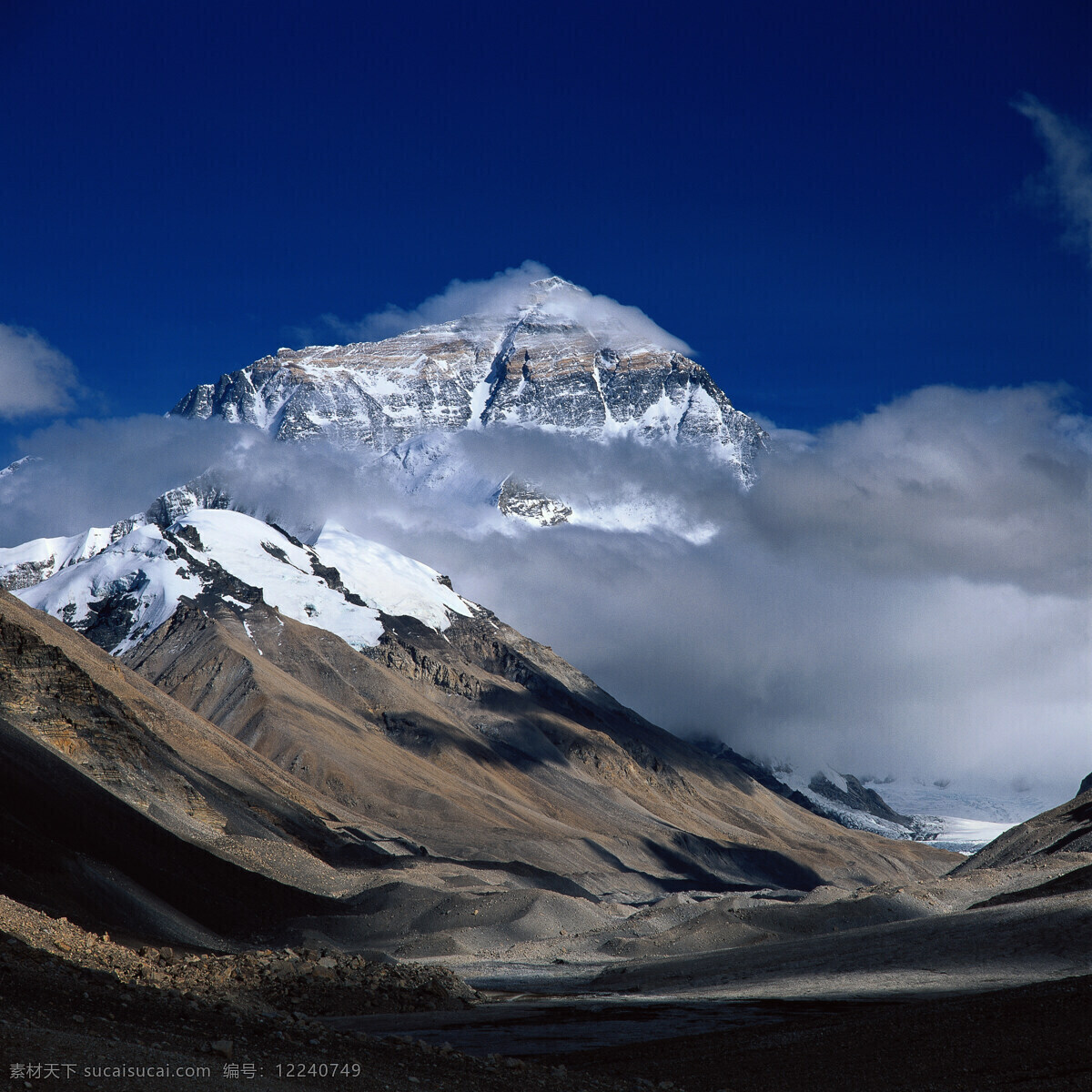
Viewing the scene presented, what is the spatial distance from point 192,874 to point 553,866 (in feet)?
274

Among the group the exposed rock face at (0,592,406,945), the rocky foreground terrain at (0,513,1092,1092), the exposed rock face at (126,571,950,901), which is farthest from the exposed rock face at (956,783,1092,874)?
the exposed rock face at (0,592,406,945)

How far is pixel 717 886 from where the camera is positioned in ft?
544

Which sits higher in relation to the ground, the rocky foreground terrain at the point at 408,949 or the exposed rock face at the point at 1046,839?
the exposed rock face at the point at 1046,839

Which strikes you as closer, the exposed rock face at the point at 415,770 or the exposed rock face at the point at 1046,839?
the exposed rock face at the point at 1046,839

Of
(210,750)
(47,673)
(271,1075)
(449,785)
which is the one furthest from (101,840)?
(449,785)

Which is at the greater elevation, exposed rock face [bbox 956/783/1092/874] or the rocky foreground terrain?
exposed rock face [bbox 956/783/1092/874]

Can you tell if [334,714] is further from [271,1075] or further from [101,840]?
[271,1075]

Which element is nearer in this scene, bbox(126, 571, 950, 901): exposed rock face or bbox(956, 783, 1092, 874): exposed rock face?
bbox(956, 783, 1092, 874): exposed rock face

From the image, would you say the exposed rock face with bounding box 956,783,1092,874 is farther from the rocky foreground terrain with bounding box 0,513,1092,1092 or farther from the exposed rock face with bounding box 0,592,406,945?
the exposed rock face with bounding box 0,592,406,945

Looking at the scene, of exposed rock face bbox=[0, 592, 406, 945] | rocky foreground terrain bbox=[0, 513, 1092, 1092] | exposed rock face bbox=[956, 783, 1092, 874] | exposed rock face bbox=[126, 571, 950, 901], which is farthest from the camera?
exposed rock face bbox=[126, 571, 950, 901]

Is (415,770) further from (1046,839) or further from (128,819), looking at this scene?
(128,819)

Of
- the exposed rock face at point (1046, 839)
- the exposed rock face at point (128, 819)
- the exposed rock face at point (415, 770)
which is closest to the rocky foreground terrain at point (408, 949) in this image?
the exposed rock face at point (128, 819)

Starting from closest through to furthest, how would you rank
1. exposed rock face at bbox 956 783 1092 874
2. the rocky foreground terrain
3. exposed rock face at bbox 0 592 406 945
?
the rocky foreground terrain, exposed rock face at bbox 0 592 406 945, exposed rock face at bbox 956 783 1092 874

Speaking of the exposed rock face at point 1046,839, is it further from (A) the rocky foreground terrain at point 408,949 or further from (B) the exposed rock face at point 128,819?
(B) the exposed rock face at point 128,819
